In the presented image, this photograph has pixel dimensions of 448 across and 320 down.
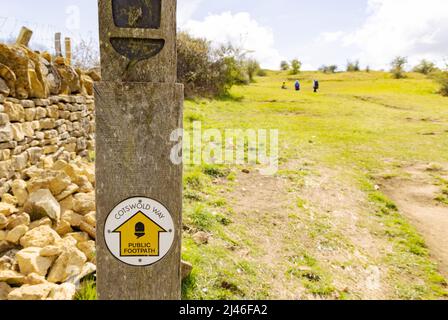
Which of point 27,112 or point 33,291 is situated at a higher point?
point 27,112

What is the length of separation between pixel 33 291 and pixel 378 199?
5.45 meters

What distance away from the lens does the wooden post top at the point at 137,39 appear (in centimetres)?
118

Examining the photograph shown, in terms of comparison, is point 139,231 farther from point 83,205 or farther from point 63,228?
point 83,205

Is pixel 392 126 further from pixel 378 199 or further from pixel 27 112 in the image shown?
pixel 27 112

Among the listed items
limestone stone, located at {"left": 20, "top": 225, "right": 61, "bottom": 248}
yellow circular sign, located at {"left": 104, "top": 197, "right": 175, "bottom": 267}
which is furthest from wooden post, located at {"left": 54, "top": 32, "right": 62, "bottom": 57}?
yellow circular sign, located at {"left": 104, "top": 197, "right": 175, "bottom": 267}

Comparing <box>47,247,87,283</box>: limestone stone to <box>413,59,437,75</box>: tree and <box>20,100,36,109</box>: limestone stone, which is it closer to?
<box>20,100,36,109</box>: limestone stone

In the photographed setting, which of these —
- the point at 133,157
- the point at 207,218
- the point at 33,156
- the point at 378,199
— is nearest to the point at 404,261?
the point at 378,199

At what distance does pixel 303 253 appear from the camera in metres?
4.13

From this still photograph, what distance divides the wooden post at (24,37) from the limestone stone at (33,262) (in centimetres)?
377

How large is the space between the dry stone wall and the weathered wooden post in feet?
11.1

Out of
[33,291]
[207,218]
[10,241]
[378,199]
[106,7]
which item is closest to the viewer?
[106,7]

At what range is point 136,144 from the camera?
3.98 ft
